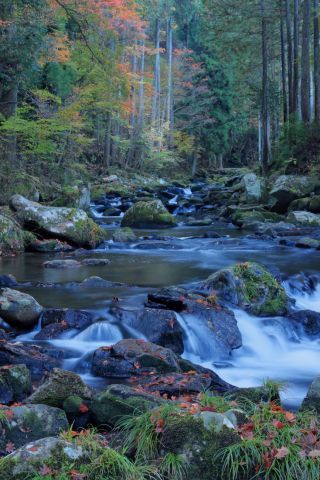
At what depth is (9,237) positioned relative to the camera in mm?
13281

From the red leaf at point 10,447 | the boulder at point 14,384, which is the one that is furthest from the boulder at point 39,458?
the boulder at point 14,384

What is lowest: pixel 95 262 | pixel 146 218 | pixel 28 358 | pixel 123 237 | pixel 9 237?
pixel 28 358

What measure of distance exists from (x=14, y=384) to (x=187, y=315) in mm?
3215

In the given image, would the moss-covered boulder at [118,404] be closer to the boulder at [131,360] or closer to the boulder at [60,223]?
the boulder at [131,360]

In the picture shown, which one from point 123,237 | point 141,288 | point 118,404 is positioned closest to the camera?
point 118,404

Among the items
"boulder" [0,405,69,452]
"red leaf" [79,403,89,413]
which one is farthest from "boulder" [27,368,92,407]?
"boulder" [0,405,69,452]

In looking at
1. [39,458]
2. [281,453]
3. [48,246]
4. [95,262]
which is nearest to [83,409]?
[39,458]

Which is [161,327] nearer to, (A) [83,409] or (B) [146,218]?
(A) [83,409]

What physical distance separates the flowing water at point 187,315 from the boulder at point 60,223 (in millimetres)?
619

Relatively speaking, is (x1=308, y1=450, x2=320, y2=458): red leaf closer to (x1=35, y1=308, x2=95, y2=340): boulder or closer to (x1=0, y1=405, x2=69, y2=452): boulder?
(x1=0, y1=405, x2=69, y2=452): boulder

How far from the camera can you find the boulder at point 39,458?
300 centimetres

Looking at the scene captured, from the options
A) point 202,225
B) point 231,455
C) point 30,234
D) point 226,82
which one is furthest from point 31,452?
point 226,82

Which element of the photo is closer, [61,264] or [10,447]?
[10,447]

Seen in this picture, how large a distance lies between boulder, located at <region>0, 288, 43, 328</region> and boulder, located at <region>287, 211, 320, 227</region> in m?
12.0
